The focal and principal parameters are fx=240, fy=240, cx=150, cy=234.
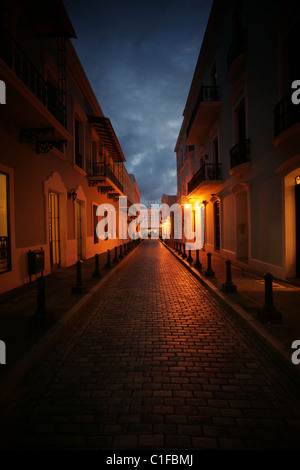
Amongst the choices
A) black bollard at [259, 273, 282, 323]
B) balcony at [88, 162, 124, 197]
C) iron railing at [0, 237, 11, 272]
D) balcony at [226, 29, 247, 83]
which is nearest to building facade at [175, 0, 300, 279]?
balcony at [226, 29, 247, 83]

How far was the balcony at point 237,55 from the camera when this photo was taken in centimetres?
925

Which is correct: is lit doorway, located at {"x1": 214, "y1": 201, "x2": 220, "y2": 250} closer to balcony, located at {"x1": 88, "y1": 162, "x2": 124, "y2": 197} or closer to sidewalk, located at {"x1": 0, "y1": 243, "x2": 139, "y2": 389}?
balcony, located at {"x1": 88, "y1": 162, "x2": 124, "y2": 197}

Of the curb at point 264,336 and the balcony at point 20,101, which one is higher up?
the balcony at point 20,101

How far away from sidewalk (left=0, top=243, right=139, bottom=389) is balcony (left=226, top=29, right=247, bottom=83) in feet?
32.2

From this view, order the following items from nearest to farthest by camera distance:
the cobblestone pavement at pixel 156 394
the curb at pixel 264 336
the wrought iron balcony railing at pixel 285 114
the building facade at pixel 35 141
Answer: the cobblestone pavement at pixel 156 394, the curb at pixel 264 336, the building facade at pixel 35 141, the wrought iron balcony railing at pixel 285 114

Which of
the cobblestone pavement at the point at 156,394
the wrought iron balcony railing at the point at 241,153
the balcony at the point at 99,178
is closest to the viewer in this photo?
the cobblestone pavement at the point at 156,394

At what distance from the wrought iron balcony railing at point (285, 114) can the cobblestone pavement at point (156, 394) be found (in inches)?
223

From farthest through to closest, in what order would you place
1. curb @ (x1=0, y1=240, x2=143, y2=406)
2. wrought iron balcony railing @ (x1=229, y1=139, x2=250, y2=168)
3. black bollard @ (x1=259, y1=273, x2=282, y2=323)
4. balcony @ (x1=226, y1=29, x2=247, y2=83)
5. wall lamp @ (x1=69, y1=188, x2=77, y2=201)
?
wall lamp @ (x1=69, y1=188, x2=77, y2=201) < wrought iron balcony railing @ (x1=229, y1=139, x2=250, y2=168) < balcony @ (x1=226, y1=29, x2=247, y2=83) < black bollard @ (x1=259, y1=273, x2=282, y2=323) < curb @ (x1=0, y1=240, x2=143, y2=406)

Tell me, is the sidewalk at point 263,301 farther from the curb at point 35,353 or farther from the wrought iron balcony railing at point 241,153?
the wrought iron balcony railing at point 241,153

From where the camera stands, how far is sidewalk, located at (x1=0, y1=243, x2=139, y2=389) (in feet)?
9.78

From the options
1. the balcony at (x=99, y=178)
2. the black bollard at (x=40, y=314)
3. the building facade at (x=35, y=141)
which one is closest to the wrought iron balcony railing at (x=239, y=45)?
the building facade at (x=35, y=141)
